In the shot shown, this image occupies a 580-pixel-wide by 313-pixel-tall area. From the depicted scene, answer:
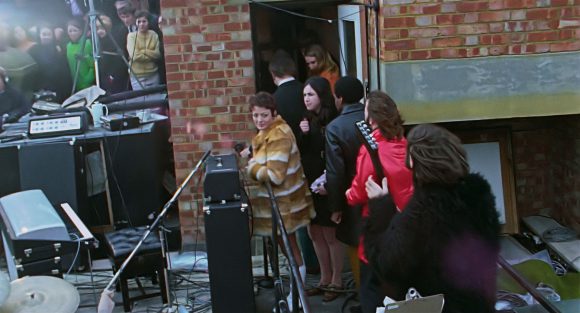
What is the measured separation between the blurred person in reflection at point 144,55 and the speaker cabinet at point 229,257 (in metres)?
3.77

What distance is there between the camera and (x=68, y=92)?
350 inches

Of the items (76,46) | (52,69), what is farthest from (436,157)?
(52,69)

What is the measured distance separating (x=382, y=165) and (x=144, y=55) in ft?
15.8

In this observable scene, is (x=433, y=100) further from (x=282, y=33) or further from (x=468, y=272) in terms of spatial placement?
(x=282, y=33)

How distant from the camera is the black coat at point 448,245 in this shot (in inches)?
114

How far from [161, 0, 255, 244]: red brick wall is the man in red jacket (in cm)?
218

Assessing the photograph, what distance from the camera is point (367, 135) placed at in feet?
13.8

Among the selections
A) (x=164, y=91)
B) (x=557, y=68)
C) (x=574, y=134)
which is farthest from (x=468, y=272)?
(x=164, y=91)

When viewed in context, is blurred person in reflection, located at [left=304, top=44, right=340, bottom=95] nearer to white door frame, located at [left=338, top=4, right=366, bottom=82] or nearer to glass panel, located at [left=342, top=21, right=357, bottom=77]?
white door frame, located at [left=338, top=4, right=366, bottom=82]

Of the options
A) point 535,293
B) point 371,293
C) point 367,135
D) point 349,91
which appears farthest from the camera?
point 349,91

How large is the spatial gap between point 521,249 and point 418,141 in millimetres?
3348

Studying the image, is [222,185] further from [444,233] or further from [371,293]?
[444,233]

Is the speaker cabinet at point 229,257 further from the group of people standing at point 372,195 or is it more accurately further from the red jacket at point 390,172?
the red jacket at point 390,172

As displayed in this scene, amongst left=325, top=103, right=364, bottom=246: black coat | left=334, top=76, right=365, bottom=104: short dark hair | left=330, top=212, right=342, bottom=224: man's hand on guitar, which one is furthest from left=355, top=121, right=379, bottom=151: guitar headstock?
left=330, top=212, right=342, bottom=224: man's hand on guitar
